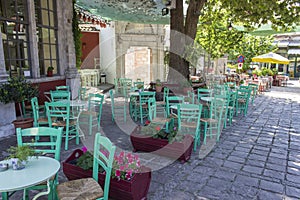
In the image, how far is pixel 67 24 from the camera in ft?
22.0

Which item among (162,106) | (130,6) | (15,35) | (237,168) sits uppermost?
(130,6)

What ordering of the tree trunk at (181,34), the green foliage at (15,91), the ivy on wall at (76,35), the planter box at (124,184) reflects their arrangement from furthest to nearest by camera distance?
the ivy on wall at (76,35)
the tree trunk at (181,34)
the green foliage at (15,91)
the planter box at (124,184)

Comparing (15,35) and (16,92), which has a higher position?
(15,35)

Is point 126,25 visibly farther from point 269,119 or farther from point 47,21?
point 269,119

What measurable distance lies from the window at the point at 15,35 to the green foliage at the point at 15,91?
1044 millimetres

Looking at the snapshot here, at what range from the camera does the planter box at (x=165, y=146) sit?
3369mm

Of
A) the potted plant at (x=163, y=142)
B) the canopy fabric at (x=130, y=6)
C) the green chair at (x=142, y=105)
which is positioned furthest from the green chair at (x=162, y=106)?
the canopy fabric at (x=130, y=6)

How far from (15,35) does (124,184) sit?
4.93 m

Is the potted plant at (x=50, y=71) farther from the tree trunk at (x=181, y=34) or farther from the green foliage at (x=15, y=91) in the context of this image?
the tree trunk at (x=181, y=34)

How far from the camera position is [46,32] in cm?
631

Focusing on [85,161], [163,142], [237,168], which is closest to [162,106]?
[163,142]

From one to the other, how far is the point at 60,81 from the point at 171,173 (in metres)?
4.88

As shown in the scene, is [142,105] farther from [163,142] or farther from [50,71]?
[50,71]

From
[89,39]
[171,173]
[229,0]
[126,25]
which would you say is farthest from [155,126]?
[89,39]
